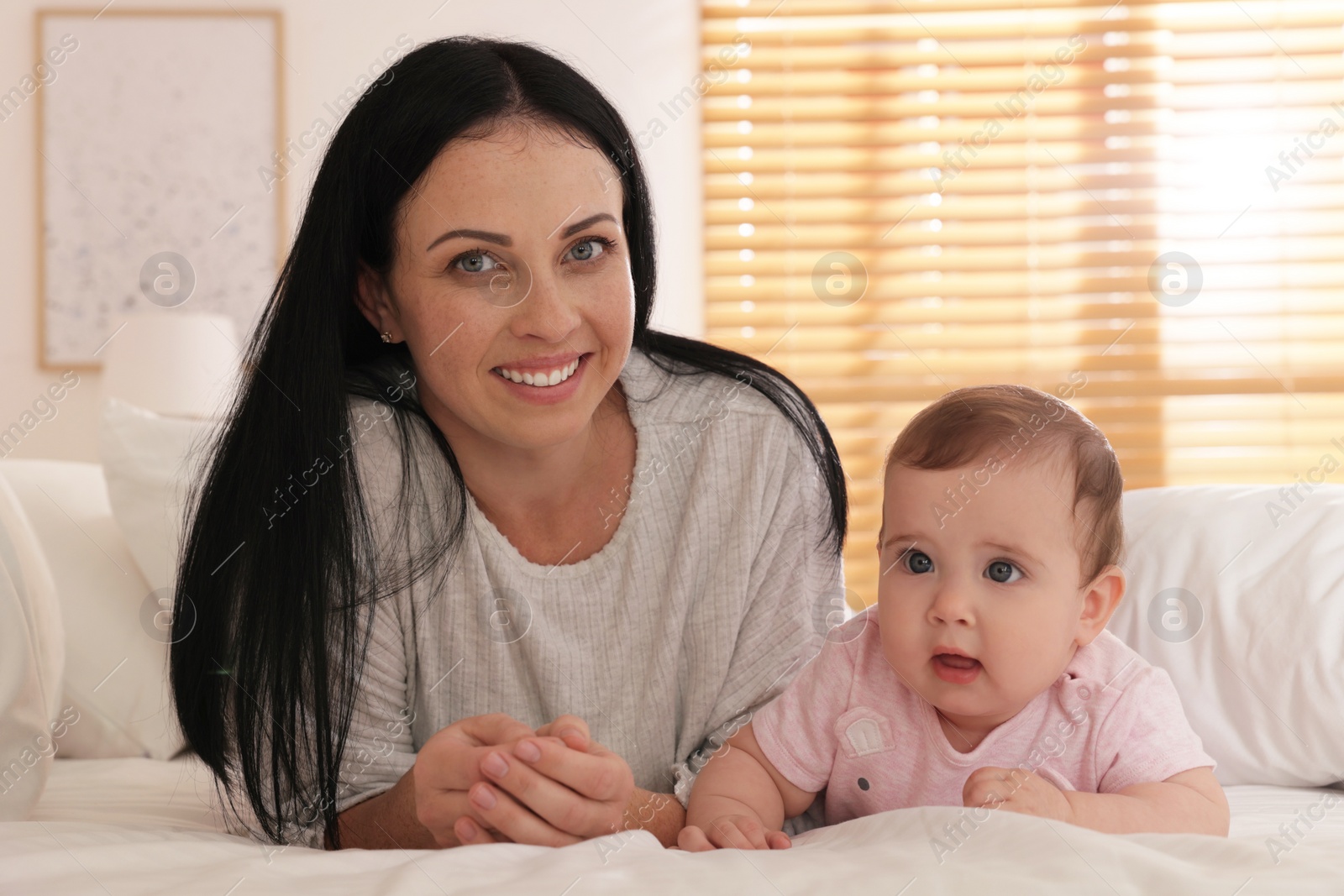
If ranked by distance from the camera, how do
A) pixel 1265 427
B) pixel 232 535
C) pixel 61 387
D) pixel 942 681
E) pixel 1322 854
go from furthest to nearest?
1. pixel 1265 427
2. pixel 61 387
3. pixel 232 535
4. pixel 942 681
5. pixel 1322 854

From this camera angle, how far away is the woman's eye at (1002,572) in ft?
3.09

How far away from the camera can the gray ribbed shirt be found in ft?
3.87

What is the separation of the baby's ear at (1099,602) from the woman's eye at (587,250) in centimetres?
59

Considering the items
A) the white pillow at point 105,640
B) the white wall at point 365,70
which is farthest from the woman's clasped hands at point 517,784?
the white wall at point 365,70

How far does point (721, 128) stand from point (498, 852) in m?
2.55

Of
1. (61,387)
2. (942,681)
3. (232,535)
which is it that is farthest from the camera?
(61,387)

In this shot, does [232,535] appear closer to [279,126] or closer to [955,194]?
[279,126]

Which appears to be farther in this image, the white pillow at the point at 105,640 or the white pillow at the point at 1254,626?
the white pillow at the point at 105,640

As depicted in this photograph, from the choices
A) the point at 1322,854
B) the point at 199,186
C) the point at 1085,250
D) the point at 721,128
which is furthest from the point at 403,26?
the point at 1322,854

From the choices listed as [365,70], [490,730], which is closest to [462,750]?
[490,730]

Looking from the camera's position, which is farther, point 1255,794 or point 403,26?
point 403,26

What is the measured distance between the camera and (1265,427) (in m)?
3.03

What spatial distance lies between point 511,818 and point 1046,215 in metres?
2.63

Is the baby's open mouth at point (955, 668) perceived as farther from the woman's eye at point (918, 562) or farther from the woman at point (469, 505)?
the woman at point (469, 505)
